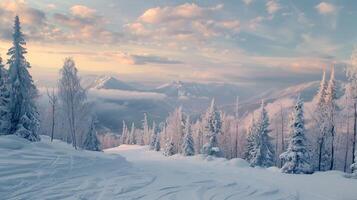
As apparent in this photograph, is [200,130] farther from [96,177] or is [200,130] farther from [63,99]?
[96,177]

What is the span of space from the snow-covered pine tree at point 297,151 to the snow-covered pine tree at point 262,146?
17.6m

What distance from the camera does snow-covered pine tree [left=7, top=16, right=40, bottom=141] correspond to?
42.6 meters

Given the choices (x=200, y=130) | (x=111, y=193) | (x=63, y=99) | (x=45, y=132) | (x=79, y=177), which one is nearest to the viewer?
(x=111, y=193)

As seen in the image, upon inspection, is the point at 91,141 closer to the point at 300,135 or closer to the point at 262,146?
the point at 262,146

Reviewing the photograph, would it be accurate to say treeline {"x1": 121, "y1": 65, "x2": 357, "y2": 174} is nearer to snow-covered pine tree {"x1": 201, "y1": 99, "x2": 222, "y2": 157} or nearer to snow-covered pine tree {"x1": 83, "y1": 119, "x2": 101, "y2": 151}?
snow-covered pine tree {"x1": 201, "y1": 99, "x2": 222, "y2": 157}

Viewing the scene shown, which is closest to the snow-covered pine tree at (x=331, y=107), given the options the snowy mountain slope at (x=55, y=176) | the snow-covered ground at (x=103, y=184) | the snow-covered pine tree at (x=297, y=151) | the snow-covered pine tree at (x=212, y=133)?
the snow-covered pine tree at (x=297, y=151)

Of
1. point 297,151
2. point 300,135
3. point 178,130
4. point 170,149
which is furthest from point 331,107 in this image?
point 178,130

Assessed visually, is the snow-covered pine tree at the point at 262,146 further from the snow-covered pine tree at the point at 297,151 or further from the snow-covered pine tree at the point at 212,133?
the snow-covered pine tree at the point at 297,151

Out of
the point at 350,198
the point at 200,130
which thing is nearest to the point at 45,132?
the point at 200,130

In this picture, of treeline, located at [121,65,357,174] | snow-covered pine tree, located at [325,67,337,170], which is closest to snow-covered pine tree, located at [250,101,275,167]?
treeline, located at [121,65,357,174]

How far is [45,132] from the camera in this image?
106 metres

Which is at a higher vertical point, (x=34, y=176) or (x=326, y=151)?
(x=34, y=176)

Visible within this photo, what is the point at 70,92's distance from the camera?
48375 mm

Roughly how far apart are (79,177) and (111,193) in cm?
503
